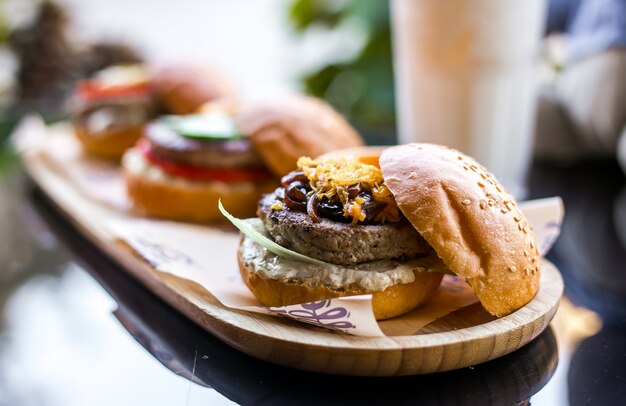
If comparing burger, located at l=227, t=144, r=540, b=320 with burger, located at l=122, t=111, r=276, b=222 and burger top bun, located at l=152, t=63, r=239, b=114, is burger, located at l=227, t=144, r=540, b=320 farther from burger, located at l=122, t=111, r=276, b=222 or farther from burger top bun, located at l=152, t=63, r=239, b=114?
burger top bun, located at l=152, t=63, r=239, b=114

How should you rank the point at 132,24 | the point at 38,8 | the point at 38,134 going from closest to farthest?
the point at 38,134
the point at 38,8
the point at 132,24

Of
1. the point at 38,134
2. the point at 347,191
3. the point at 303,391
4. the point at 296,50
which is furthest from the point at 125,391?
the point at 296,50

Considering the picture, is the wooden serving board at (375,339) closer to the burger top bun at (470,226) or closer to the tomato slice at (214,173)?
the burger top bun at (470,226)

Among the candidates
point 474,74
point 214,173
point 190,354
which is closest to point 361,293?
point 190,354

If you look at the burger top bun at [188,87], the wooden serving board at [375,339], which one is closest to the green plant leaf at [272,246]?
the wooden serving board at [375,339]

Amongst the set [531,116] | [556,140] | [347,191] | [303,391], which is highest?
[347,191]

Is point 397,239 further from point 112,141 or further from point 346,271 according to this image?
point 112,141

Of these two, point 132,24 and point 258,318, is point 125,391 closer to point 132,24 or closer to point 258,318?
point 258,318
